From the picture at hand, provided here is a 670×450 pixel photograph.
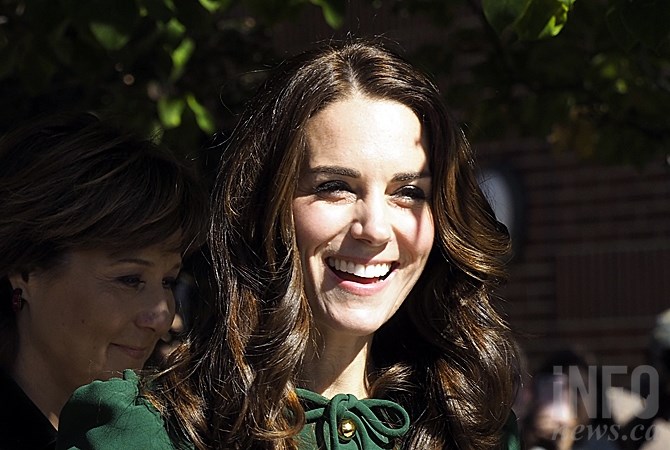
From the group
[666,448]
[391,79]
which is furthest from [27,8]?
[666,448]

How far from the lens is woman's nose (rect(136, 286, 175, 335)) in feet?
11.2

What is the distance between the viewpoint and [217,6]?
3660 mm

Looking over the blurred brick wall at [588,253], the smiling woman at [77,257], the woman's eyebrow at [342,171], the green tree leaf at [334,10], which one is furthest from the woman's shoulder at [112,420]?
the blurred brick wall at [588,253]

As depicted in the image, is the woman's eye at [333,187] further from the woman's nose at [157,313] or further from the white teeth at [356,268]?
the woman's nose at [157,313]

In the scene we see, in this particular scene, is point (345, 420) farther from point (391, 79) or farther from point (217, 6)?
point (217, 6)

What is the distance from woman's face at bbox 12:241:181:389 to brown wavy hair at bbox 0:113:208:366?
0.03m

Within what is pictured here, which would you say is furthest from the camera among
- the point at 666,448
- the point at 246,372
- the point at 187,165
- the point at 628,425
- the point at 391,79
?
the point at 628,425

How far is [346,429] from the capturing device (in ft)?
8.48

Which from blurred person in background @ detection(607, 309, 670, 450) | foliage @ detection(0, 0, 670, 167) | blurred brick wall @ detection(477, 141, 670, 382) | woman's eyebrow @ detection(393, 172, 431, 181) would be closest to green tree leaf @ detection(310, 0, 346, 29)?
foliage @ detection(0, 0, 670, 167)

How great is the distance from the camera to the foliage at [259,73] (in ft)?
13.7

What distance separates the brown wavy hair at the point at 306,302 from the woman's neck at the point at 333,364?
0.16 ft

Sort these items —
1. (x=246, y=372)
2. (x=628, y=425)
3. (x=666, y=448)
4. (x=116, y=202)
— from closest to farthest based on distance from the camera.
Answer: (x=246, y=372)
(x=116, y=202)
(x=666, y=448)
(x=628, y=425)

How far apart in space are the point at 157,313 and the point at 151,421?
953 millimetres

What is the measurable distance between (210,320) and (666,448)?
297 centimetres
